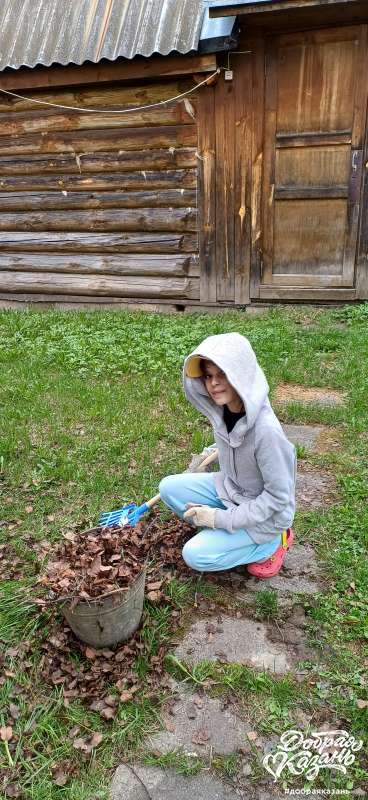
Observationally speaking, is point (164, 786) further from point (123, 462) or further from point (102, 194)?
point (102, 194)

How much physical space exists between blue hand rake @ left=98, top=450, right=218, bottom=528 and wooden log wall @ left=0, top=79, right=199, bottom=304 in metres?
4.61

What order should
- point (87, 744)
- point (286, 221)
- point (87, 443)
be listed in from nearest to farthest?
point (87, 744), point (87, 443), point (286, 221)

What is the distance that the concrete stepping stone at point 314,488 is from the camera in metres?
3.32

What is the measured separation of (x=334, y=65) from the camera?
6098 mm

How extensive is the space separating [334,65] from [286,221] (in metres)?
1.65

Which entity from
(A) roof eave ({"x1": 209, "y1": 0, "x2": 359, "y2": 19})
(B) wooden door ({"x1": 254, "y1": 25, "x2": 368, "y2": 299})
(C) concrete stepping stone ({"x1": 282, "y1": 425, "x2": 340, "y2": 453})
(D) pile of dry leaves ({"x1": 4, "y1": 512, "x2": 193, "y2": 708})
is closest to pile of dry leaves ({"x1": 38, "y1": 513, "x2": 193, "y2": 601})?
(D) pile of dry leaves ({"x1": 4, "y1": 512, "x2": 193, "y2": 708})

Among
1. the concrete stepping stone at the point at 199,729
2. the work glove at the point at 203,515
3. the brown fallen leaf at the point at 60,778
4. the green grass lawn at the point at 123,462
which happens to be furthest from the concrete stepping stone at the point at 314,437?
the brown fallen leaf at the point at 60,778

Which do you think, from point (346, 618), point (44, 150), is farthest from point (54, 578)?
point (44, 150)

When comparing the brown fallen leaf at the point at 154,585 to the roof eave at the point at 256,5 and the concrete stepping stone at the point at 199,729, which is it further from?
the roof eave at the point at 256,5

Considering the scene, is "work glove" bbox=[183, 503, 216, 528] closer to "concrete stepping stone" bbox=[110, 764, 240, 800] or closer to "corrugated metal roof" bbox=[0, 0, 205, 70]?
"concrete stepping stone" bbox=[110, 764, 240, 800]

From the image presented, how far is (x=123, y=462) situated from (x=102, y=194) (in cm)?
477

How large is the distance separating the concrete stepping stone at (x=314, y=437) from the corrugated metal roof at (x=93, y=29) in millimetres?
4319

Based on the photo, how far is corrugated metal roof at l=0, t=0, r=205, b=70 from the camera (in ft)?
20.6

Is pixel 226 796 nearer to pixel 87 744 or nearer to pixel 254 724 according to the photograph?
pixel 254 724
